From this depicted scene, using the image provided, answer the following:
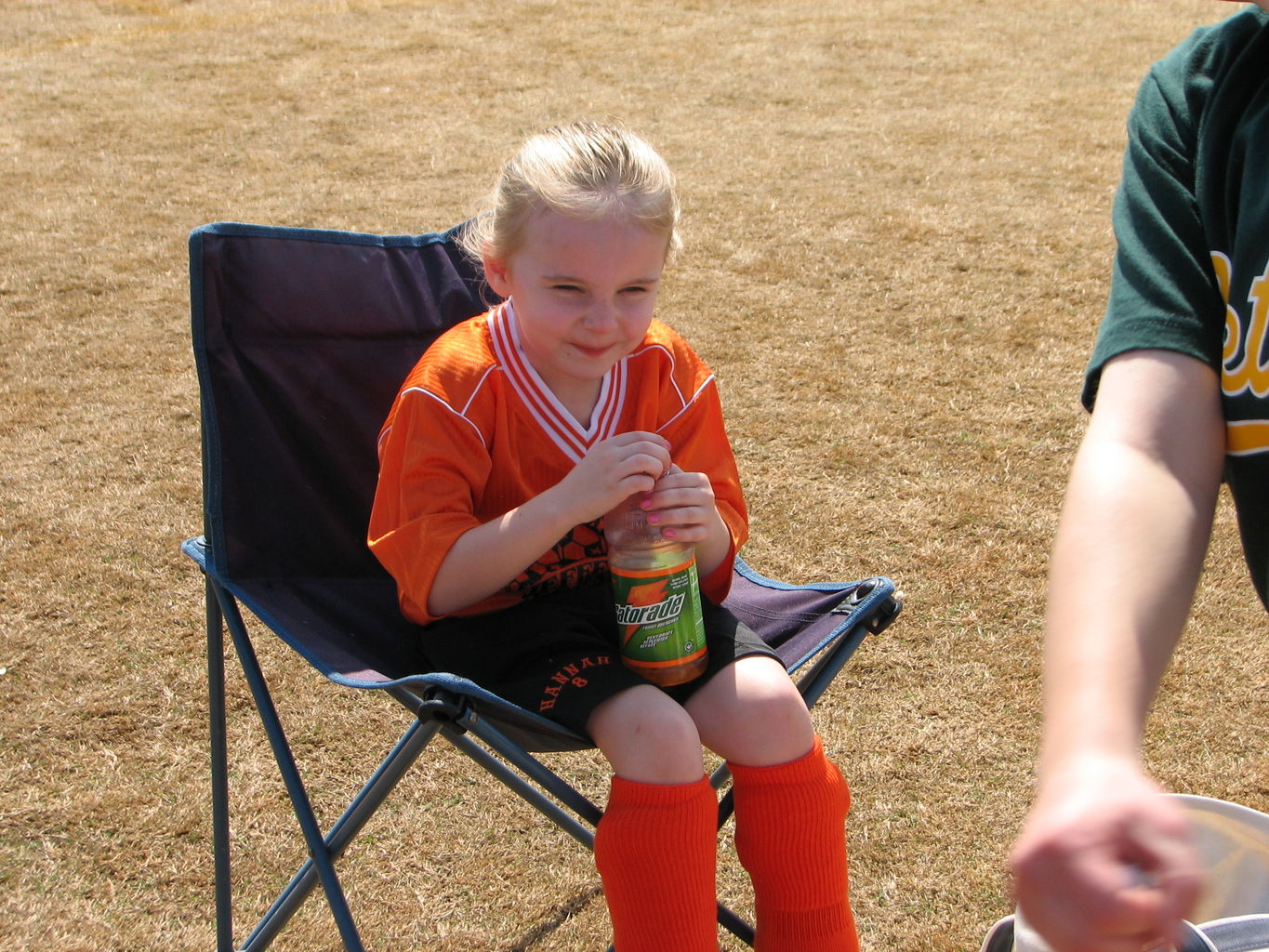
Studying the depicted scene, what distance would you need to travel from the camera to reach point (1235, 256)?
0.95 m

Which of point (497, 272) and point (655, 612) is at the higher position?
point (497, 272)

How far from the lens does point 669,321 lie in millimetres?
4316

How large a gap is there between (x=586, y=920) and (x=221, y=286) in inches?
47.8

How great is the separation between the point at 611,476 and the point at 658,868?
47cm

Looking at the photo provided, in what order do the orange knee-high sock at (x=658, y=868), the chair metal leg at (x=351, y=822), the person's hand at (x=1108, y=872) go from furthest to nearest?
1. the chair metal leg at (x=351, y=822)
2. the orange knee-high sock at (x=658, y=868)
3. the person's hand at (x=1108, y=872)

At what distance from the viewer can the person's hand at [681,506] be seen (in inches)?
62.9

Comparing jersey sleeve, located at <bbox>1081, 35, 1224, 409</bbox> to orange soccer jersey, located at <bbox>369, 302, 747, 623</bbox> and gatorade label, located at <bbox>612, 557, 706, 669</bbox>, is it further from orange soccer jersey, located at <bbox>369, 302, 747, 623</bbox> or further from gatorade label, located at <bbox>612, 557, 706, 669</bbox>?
orange soccer jersey, located at <bbox>369, 302, 747, 623</bbox>

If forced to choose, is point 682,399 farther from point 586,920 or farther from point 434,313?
point 586,920

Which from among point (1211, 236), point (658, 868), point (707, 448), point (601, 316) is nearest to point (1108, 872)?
point (1211, 236)

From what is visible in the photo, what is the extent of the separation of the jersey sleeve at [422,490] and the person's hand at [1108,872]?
1.12 m

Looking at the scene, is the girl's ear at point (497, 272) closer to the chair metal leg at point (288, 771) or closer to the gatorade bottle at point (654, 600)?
the gatorade bottle at point (654, 600)

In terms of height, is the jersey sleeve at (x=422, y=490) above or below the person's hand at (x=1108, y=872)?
below

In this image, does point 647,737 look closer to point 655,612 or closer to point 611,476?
point 655,612

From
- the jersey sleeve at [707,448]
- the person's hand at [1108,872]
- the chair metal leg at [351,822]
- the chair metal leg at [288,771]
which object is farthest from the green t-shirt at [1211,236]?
the chair metal leg at [288,771]
